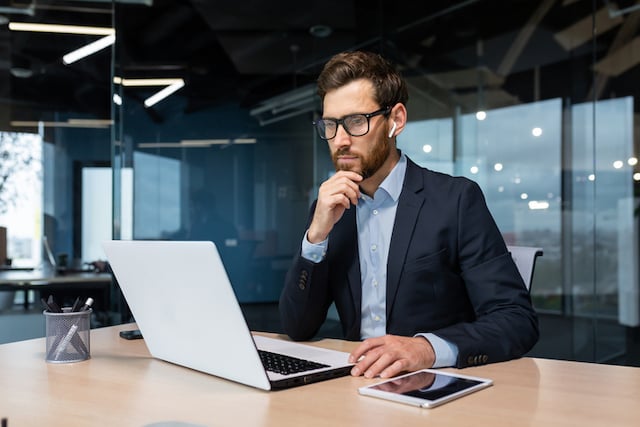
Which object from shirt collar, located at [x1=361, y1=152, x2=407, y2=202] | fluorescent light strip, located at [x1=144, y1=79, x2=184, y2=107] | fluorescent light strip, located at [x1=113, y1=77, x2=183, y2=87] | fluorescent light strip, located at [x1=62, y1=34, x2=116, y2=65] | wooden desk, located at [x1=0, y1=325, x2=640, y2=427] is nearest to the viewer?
wooden desk, located at [x1=0, y1=325, x2=640, y2=427]

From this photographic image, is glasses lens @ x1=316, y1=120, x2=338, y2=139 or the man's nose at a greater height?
glasses lens @ x1=316, y1=120, x2=338, y2=139

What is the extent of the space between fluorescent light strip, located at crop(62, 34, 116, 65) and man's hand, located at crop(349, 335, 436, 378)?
3.80 meters

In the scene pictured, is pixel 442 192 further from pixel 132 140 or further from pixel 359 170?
pixel 132 140

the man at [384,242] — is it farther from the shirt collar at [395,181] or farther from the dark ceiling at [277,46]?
the dark ceiling at [277,46]

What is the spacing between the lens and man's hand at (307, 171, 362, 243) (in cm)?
158

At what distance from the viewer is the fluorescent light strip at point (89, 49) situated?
426cm

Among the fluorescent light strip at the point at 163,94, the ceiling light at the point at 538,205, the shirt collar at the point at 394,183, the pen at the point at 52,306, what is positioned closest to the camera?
the pen at the point at 52,306

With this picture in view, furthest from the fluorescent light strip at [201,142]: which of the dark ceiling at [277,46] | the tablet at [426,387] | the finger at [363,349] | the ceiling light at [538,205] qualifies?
the tablet at [426,387]

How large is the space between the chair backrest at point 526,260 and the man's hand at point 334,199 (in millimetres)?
607

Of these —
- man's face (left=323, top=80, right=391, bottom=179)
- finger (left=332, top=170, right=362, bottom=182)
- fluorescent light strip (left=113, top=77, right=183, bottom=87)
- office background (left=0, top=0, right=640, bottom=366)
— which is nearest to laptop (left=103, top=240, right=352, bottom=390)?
finger (left=332, top=170, right=362, bottom=182)

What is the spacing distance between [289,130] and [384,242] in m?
3.06

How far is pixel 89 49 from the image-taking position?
14.2ft

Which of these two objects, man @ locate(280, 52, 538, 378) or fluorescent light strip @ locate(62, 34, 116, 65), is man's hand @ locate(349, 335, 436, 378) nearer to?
man @ locate(280, 52, 538, 378)

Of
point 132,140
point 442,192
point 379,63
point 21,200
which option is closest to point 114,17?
point 132,140
